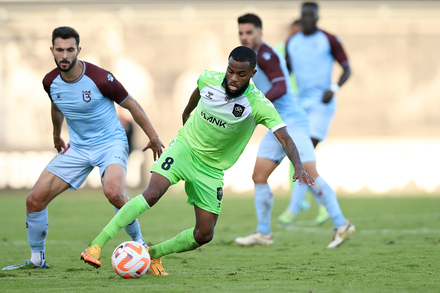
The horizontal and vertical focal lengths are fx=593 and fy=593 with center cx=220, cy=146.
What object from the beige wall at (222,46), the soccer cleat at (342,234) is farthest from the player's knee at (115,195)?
the beige wall at (222,46)

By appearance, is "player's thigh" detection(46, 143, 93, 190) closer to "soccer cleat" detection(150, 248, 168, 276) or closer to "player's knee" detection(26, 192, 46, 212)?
"player's knee" detection(26, 192, 46, 212)

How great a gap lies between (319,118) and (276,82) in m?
1.73

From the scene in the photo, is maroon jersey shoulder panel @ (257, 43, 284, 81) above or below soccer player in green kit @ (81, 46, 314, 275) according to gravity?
above

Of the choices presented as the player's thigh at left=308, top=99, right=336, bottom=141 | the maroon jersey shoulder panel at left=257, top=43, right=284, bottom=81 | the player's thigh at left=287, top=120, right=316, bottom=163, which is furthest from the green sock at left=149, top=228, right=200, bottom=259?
the player's thigh at left=308, top=99, right=336, bottom=141

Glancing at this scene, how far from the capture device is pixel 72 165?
6059mm

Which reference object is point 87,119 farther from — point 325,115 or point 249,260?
point 325,115

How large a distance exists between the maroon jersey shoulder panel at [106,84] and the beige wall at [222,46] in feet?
59.9

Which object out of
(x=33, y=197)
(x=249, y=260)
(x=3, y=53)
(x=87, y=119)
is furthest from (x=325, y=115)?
(x=3, y=53)

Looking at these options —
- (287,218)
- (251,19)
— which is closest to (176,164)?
(251,19)

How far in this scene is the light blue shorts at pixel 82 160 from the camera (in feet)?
19.7

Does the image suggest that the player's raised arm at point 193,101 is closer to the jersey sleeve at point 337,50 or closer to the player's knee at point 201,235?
the player's knee at point 201,235

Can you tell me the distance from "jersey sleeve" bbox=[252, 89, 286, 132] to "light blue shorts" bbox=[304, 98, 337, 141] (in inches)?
146

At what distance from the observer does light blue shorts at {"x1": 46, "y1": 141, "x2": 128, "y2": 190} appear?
6016 mm

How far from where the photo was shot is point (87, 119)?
19.9ft
